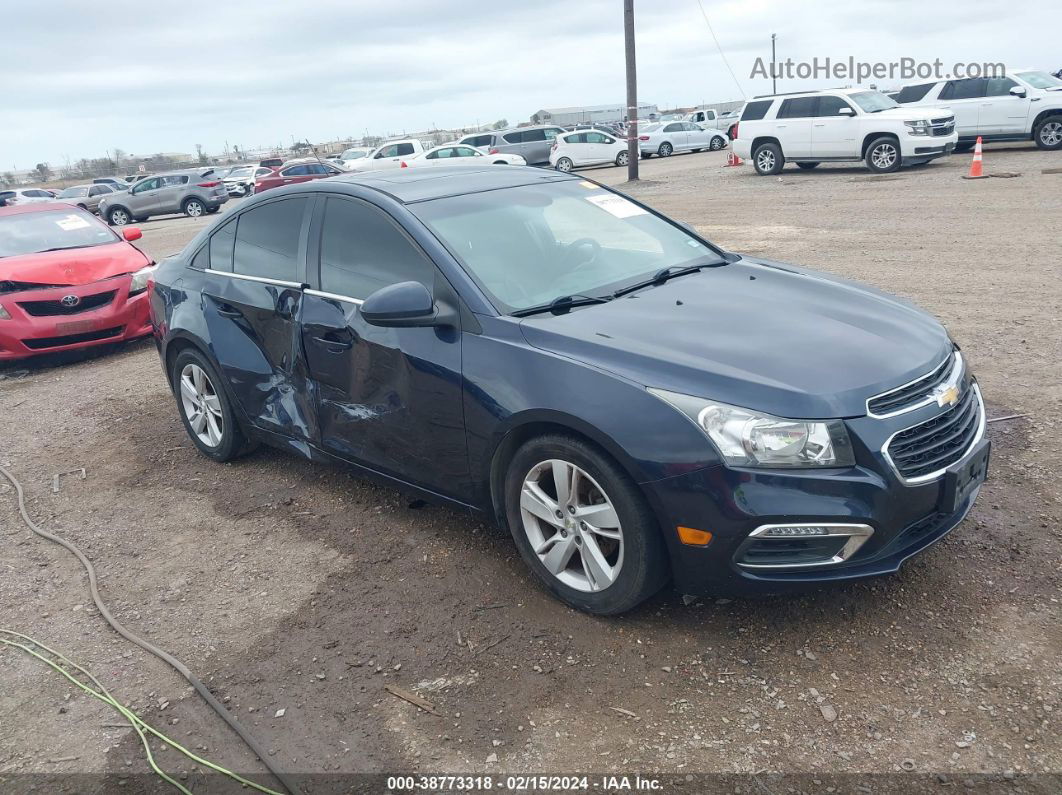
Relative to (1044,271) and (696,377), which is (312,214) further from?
(1044,271)

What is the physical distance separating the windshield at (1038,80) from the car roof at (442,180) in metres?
19.1

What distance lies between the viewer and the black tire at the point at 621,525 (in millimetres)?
3156

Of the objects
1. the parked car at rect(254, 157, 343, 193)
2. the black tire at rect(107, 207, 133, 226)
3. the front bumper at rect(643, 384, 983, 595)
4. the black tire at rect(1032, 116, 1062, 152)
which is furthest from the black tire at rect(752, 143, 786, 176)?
the black tire at rect(107, 207, 133, 226)

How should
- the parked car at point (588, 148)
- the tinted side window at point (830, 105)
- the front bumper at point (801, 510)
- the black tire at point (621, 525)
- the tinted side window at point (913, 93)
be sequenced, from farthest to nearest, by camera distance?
the parked car at point (588, 148) → the tinted side window at point (913, 93) → the tinted side window at point (830, 105) → the black tire at point (621, 525) → the front bumper at point (801, 510)

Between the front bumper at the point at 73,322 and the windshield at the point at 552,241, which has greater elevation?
the windshield at the point at 552,241

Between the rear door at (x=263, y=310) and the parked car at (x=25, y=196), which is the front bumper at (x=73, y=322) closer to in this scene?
the rear door at (x=263, y=310)

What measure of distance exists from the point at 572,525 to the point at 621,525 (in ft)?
0.85

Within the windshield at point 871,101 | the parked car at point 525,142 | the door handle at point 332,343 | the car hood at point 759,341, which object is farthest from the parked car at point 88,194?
the car hood at point 759,341

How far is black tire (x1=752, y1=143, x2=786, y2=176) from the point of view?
20797 mm

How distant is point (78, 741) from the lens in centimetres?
309

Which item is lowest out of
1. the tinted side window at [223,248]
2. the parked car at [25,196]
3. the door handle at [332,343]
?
the parked car at [25,196]

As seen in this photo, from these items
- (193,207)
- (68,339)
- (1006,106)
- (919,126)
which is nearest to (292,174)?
(193,207)

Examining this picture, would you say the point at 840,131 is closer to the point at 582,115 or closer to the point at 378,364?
the point at 378,364

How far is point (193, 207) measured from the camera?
3131 centimetres
